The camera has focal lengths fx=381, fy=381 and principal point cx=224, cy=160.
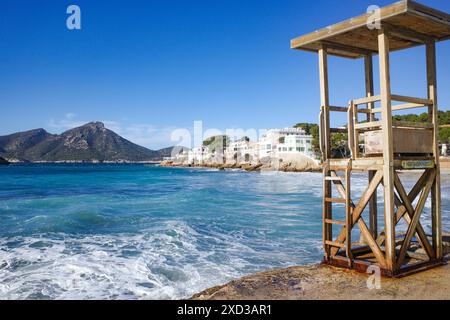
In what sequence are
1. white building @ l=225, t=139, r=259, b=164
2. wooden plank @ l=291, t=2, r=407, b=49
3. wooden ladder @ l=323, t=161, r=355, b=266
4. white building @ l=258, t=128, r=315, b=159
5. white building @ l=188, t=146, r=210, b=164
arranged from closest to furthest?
wooden plank @ l=291, t=2, r=407, b=49, wooden ladder @ l=323, t=161, r=355, b=266, white building @ l=258, t=128, r=315, b=159, white building @ l=225, t=139, r=259, b=164, white building @ l=188, t=146, r=210, b=164

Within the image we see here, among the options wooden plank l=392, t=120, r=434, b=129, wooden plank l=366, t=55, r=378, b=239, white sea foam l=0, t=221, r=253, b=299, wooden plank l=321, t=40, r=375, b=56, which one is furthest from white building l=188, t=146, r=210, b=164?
wooden plank l=392, t=120, r=434, b=129

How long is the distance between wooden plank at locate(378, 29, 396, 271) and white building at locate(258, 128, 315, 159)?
94935mm

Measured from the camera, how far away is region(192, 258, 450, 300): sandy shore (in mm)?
5668

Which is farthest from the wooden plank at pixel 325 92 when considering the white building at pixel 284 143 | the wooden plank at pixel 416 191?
the white building at pixel 284 143

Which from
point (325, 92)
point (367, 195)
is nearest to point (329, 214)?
point (367, 195)

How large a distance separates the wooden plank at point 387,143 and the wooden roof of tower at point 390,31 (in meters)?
0.37

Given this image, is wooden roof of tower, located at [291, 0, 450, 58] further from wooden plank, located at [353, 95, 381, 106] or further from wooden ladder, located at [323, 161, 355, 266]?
wooden ladder, located at [323, 161, 355, 266]

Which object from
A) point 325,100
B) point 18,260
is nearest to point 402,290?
point 325,100

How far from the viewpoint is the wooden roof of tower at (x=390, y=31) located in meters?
6.06

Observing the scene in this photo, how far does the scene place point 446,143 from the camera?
8119 centimetres

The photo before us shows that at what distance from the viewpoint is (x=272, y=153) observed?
112000 millimetres

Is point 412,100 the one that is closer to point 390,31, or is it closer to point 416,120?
point 390,31

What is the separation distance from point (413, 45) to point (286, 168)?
84584mm

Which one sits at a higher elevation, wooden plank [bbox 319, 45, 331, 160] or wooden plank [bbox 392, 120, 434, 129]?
wooden plank [bbox 319, 45, 331, 160]
